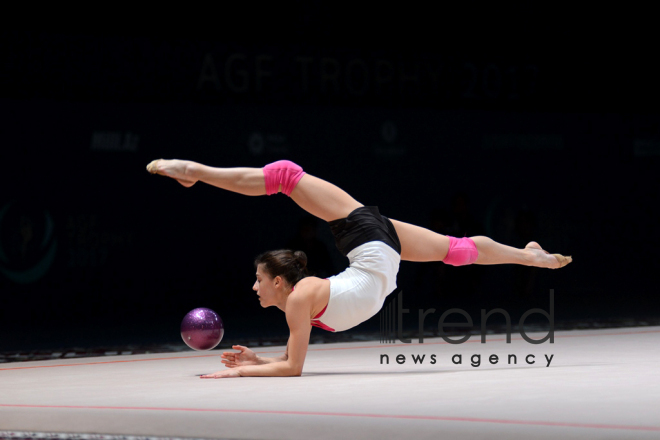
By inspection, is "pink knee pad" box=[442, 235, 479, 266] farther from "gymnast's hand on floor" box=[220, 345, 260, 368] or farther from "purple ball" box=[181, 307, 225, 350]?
"purple ball" box=[181, 307, 225, 350]

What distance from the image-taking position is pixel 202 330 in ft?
22.9

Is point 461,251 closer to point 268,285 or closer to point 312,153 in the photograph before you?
point 268,285

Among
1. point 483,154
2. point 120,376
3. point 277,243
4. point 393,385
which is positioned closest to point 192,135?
point 277,243

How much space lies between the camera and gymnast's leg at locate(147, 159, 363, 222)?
5.89 meters

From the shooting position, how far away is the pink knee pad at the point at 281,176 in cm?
607

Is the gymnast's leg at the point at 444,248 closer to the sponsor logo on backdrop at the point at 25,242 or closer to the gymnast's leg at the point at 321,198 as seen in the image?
the gymnast's leg at the point at 321,198

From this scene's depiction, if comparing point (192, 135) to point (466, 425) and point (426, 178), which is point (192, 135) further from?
point (466, 425)

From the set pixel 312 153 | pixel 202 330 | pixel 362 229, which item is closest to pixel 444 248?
pixel 362 229

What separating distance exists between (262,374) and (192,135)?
6773 mm

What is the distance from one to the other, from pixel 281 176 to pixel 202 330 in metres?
1.52

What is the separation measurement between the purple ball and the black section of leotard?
1264 mm

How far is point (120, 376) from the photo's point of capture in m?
6.59

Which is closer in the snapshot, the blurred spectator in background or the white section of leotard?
the white section of leotard

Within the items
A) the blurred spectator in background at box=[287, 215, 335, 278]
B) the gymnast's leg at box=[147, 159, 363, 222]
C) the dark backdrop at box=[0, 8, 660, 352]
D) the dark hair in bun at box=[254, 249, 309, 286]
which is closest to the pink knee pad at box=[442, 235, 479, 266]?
the gymnast's leg at box=[147, 159, 363, 222]
